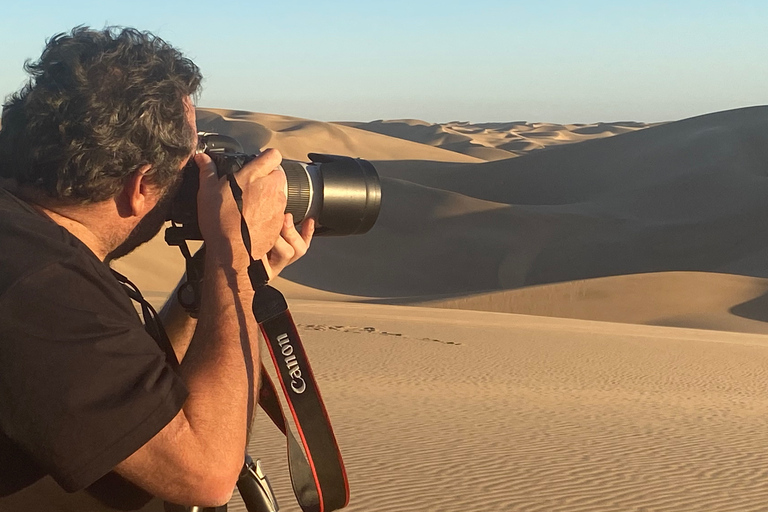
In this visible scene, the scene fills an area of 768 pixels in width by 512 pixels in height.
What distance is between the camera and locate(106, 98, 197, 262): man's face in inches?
79.6

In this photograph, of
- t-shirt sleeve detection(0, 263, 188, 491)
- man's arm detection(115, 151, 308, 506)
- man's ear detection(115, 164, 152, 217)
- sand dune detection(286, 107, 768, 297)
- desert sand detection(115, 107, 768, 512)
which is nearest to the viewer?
t-shirt sleeve detection(0, 263, 188, 491)

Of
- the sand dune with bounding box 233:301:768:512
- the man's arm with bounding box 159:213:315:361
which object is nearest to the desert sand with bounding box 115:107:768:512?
the sand dune with bounding box 233:301:768:512

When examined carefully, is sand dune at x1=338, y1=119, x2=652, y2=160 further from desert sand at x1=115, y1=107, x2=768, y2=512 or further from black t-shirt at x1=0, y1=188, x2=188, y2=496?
black t-shirt at x1=0, y1=188, x2=188, y2=496

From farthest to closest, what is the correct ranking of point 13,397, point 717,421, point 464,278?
point 464,278 < point 717,421 < point 13,397

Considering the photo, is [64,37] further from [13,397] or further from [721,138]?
[721,138]

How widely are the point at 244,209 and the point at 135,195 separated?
0.22 meters

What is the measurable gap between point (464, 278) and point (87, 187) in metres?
31.9

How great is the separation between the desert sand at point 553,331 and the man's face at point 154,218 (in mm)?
3842

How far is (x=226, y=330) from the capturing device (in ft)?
6.27

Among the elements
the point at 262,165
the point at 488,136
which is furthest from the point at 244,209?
the point at 488,136

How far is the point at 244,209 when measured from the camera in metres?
2.04

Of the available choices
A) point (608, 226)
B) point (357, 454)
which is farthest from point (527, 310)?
point (357, 454)

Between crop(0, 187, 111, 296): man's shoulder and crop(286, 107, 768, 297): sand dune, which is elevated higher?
crop(0, 187, 111, 296): man's shoulder

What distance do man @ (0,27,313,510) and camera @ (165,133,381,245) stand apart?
0.31 ft
